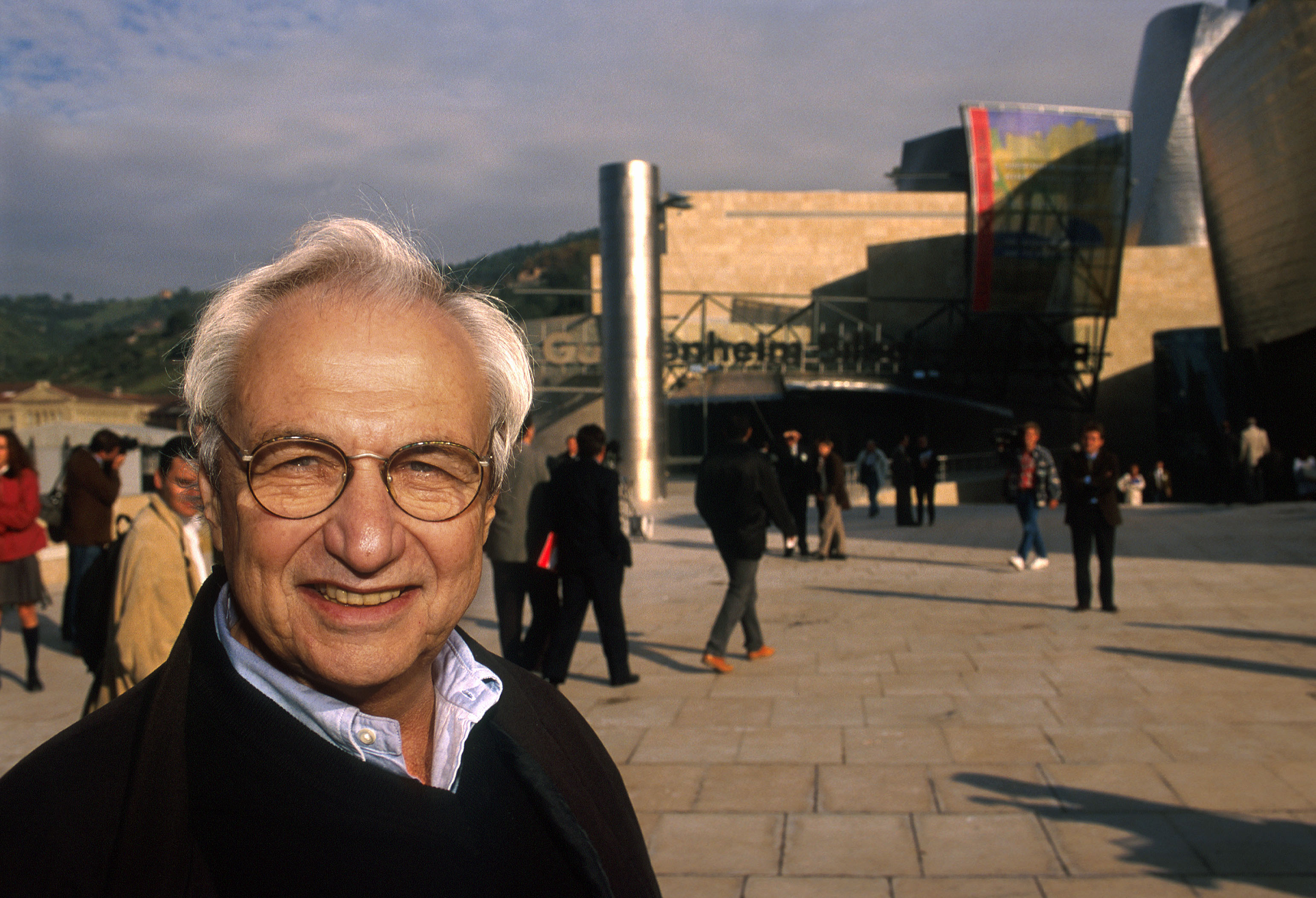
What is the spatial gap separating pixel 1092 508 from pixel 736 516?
3532mm

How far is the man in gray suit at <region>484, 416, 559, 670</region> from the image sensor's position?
21.8 feet

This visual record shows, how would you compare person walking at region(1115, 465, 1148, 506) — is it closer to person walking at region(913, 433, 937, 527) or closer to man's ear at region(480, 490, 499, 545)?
person walking at region(913, 433, 937, 527)

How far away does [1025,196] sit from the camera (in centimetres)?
3128

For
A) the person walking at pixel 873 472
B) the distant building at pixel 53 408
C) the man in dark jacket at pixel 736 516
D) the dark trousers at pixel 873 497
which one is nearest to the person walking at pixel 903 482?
the person walking at pixel 873 472

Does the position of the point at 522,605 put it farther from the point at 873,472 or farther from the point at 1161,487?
the point at 1161,487

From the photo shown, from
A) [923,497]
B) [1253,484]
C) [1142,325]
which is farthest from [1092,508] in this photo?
[1142,325]

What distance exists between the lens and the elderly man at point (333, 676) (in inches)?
44.5

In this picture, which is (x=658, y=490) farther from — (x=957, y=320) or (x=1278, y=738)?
(x=1278, y=738)

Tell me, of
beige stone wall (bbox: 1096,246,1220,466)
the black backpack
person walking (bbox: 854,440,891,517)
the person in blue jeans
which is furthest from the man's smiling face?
beige stone wall (bbox: 1096,246,1220,466)

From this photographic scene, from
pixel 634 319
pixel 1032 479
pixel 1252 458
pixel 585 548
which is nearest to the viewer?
pixel 585 548

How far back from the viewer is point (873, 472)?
19969mm

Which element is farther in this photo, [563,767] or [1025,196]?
[1025,196]

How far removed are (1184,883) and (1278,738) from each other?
2.09 metres

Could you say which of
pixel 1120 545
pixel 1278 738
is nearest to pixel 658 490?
pixel 1120 545
